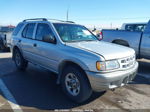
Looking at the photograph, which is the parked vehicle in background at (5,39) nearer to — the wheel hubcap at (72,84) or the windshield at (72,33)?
the windshield at (72,33)

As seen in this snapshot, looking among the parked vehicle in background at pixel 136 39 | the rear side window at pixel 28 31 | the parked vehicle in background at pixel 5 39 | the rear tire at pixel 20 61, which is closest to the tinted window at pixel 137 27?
the parked vehicle in background at pixel 136 39

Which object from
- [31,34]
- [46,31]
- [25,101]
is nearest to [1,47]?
[31,34]

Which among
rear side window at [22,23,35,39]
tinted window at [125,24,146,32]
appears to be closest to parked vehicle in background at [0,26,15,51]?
rear side window at [22,23,35,39]

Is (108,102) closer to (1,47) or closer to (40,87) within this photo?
(40,87)

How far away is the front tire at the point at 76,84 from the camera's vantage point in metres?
3.59

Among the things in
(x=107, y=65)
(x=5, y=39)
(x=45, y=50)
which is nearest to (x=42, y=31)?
(x=45, y=50)

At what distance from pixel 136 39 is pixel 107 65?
404 cm

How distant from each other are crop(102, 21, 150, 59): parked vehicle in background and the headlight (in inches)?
140

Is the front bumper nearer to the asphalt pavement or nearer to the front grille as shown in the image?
the front grille

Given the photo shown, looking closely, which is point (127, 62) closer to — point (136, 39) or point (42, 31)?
point (42, 31)

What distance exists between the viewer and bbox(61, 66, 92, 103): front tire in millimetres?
3594

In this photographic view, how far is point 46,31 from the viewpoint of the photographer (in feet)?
15.7

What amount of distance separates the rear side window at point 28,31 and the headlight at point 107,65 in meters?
2.95

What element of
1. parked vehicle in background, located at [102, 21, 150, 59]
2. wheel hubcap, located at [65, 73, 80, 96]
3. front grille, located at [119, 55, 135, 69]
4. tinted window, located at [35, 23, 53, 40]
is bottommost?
wheel hubcap, located at [65, 73, 80, 96]
